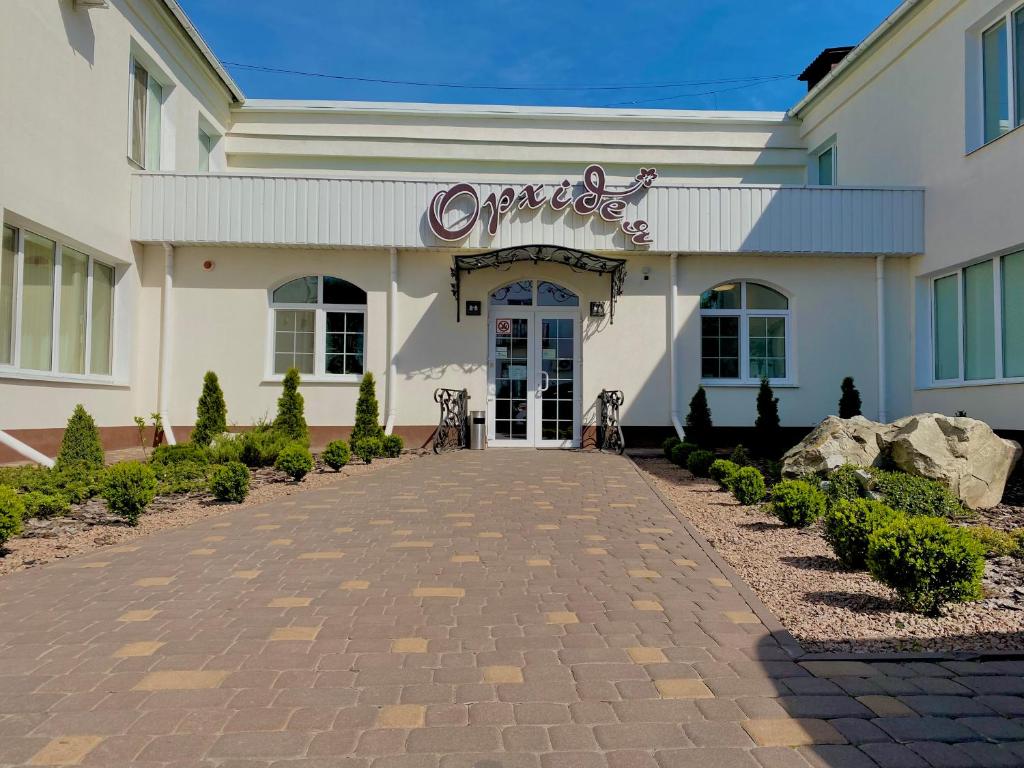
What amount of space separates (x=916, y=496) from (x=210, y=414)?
939 centimetres

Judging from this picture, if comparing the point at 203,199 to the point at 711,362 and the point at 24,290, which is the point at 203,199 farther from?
the point at 711,362

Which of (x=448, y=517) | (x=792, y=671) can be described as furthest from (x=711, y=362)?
(x=792, y=671)

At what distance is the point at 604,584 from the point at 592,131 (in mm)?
14268

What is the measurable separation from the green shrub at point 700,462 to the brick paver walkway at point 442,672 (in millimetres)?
4121

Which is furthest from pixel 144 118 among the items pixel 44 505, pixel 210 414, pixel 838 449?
pixel 838 449

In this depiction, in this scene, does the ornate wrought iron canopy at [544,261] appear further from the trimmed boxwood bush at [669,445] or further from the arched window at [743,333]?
the trimmed boxwood bush at [669,445]

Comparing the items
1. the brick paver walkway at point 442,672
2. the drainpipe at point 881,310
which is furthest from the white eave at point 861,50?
the brick paver walkway at point 442,672

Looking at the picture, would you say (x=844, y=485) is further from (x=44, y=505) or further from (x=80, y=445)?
(x=80, y=445)

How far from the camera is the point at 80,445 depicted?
832cm

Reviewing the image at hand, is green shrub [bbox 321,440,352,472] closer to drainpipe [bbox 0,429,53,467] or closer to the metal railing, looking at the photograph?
the metal railing

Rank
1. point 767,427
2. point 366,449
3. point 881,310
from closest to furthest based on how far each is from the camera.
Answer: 1. point 366,449
2. point 767,427
3. point 881,310

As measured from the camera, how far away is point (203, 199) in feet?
41.1

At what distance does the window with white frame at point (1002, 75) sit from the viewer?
414 inches

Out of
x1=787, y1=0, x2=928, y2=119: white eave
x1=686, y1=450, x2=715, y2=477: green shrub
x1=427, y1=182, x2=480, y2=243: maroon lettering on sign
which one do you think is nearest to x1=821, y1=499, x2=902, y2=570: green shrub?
x1=686, y1=450, x2=715, y2=477: green shrub
